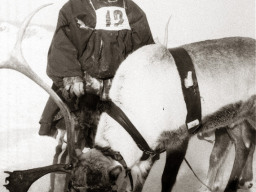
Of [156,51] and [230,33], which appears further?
[230,33]

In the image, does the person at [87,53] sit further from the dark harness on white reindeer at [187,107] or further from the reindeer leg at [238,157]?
the reindeer leg at [238,157]

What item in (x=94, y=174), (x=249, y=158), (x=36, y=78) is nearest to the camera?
(x=94, y=174)

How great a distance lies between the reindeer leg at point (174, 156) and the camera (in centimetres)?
225

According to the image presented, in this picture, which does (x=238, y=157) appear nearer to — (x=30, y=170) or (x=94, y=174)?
(x=94, y=174)

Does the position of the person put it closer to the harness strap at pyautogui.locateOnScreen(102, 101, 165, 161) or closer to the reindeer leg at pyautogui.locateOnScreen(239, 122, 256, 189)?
the harness strap at pyautogui.locateOnScreen(102, 101, 165, 161)

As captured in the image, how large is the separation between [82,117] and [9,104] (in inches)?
163

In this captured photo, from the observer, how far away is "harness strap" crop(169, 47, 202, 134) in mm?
2236

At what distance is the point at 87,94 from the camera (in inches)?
94.2

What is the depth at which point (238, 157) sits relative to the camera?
9.59 feet

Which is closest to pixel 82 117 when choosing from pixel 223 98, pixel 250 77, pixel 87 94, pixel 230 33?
pixel 87 94

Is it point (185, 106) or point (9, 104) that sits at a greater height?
point (185, 106)

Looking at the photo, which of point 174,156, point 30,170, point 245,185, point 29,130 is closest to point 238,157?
point 245,185

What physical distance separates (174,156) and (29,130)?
3.05 meters

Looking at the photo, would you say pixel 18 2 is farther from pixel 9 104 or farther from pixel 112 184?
pixel 112 184
